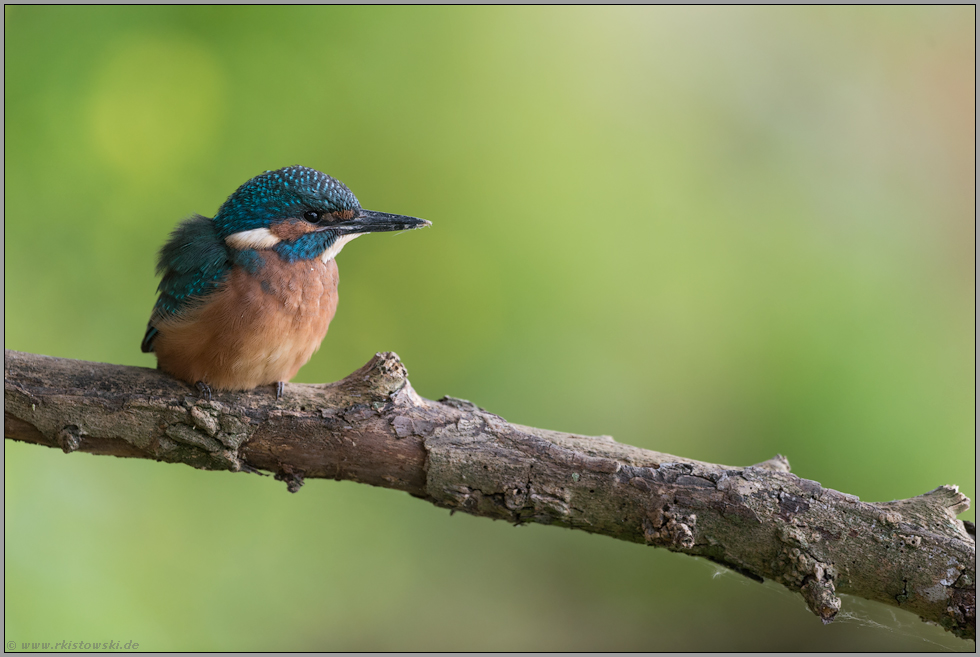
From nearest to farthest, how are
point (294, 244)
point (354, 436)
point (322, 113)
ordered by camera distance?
point (354, 436)
point (294, 244)
point (322, 113)

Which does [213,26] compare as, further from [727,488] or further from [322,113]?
[727,488]

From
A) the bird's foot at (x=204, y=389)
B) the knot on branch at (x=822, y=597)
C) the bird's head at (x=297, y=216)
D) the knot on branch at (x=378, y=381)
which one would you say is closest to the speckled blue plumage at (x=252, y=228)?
the bird's head at (x=297, y=216)

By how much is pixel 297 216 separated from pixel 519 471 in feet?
3.50

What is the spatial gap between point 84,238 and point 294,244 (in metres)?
1.32

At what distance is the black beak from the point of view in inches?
88.3

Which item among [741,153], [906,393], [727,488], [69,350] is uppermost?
Result: [741,153]

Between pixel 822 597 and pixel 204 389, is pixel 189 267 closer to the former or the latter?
Result: pixel 204 389

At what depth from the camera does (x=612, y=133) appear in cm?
338

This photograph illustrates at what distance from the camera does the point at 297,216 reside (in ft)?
7.36

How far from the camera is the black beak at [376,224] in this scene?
224 centimetres

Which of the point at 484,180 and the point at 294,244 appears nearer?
the point at 294,244

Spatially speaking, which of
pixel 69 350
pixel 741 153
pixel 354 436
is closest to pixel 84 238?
pixel 69 350

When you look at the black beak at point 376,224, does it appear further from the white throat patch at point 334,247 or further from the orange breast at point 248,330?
the orange breast at point 248,330

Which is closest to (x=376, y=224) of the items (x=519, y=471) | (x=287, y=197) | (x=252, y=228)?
(x=287, y=197)
